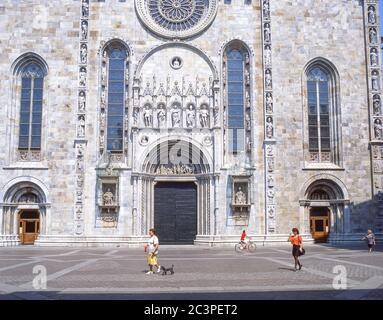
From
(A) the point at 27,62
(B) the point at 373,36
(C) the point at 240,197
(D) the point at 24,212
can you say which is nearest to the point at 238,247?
(C) the point at 240,197

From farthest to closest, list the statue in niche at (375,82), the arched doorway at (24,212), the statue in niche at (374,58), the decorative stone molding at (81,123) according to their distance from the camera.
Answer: the statue in niche at (374,58)
the statue in niche at (375,82)
the arched doorway at (24,212)
the decorative stone molding at (81,123)

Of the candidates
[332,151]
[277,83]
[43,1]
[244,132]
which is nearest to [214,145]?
[244,132]

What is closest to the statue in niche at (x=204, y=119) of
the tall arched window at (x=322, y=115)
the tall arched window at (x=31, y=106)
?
the tall arched window at (x=322, y=115)

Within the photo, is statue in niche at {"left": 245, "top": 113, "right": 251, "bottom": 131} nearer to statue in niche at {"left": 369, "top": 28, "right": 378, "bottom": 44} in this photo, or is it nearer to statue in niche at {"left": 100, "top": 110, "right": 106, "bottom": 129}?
statue in niche at {"left": 100, "top": 110, "right": 106, "bottom": 129}

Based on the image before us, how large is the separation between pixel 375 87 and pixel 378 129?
295 cm

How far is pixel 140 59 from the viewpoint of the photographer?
104 ft

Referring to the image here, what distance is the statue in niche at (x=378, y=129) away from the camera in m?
31.8

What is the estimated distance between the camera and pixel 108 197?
1185 inches

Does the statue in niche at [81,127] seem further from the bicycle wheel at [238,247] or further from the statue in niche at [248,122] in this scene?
the bicycle wheel at [238,247]

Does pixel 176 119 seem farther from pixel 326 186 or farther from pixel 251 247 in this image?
pixel 326 186

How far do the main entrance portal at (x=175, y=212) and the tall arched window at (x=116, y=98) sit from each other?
414 centimetres

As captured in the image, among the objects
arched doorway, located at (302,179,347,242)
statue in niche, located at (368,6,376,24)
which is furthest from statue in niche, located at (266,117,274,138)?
statue in niche, located at (368,6,376,24)

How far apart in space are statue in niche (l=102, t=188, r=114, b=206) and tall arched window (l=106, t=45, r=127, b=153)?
2.93m
